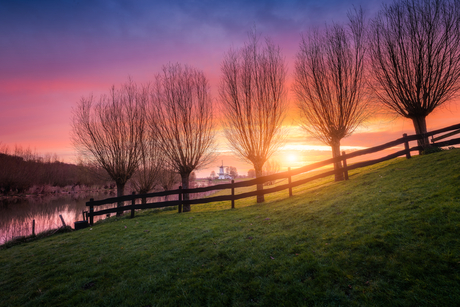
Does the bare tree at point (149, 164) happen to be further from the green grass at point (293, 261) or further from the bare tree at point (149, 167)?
the green grass at point (293, 261)

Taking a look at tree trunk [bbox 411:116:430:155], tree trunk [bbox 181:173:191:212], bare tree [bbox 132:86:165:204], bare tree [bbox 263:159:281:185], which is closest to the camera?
tree trunk [bbox 411:116:430:155]

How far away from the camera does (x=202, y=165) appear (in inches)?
616

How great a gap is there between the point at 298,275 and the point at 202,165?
1239cm

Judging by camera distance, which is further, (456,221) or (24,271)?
(24,271)

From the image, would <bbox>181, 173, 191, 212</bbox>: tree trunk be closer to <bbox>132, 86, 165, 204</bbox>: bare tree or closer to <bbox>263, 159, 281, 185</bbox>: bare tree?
<bbox>132, 86, 165, 204</bbox>: bare tree

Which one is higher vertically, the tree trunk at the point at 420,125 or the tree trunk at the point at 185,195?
the tree trunk at the point at 420,125

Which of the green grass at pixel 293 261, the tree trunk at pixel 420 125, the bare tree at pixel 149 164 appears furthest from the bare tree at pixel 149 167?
the tree trunk at pixel 420 125

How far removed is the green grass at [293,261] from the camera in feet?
10.7

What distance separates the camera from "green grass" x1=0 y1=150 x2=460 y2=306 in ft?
10.7

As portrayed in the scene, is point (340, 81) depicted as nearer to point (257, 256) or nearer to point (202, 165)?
point (202, 165)

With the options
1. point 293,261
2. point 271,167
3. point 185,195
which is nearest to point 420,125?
point 293,261

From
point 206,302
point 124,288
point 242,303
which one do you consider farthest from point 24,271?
point 242,303

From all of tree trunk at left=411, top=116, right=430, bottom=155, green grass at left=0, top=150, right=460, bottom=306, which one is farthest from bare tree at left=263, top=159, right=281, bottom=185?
green grass at left=0, top=150, right=460, bottom=306

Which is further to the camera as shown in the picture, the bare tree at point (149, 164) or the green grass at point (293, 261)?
the bare tree at point (149, 164)
